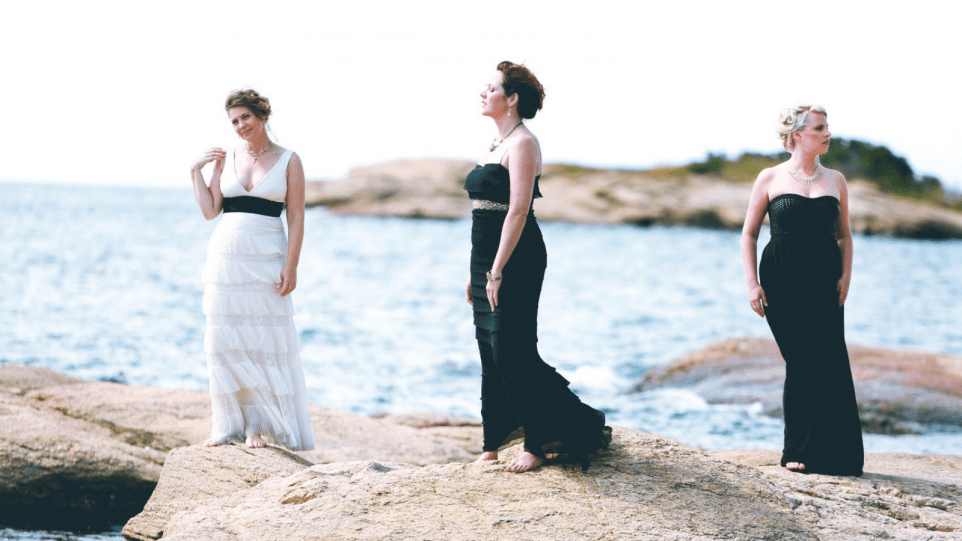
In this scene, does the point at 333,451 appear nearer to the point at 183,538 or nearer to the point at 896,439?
the point at 183,538

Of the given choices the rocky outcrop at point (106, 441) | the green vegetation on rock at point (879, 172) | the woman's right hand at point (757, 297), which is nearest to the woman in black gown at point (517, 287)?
the woman's right hand at point (757, 297)

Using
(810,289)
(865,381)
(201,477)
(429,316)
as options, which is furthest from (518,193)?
(429,316)

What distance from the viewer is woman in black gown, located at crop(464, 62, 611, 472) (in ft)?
14.4

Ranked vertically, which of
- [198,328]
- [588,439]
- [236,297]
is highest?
[236,297]

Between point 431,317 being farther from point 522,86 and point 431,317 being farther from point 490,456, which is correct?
point 522,86

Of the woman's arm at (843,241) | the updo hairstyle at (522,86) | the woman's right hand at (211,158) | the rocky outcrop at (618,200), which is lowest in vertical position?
the woman's arm at (843,241)

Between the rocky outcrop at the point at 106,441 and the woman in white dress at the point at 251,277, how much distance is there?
107 centimetres

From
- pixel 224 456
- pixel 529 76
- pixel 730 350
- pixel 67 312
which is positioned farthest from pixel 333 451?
pixel 67 312

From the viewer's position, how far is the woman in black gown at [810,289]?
205 inches

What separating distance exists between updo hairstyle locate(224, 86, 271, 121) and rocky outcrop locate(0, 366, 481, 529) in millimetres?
2798

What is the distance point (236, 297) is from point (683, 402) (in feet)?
25.4

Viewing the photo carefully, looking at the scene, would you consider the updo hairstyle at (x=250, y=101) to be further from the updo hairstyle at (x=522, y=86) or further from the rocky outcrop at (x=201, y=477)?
Result: the rocky outcrop at (x=201, y=477)

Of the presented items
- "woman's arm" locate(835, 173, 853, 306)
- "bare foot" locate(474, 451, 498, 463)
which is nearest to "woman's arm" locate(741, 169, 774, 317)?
"woman's arm" locate(835, 173, 853, 306)

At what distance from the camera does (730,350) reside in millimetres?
13156
